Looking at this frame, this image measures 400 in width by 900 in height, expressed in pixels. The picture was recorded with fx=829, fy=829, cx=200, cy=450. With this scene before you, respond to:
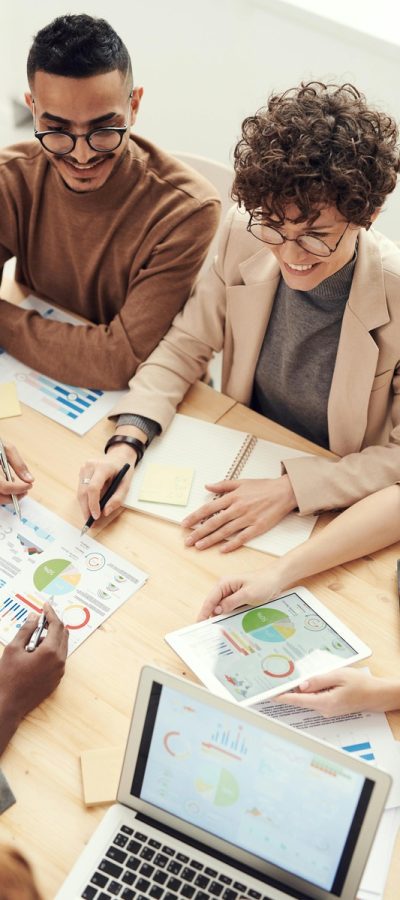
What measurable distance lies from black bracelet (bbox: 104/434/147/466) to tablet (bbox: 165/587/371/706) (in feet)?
1.28

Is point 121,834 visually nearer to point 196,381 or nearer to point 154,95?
point 196,381

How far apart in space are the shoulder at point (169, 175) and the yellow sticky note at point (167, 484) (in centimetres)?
56

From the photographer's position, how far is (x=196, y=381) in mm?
1735

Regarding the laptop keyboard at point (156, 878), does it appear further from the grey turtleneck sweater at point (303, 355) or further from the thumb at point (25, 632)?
the grey turtleneck sweater at point (303, 355)

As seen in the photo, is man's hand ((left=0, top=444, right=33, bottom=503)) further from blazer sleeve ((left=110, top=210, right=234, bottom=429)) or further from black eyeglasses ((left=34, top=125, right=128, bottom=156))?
black eyeglasses ((left=34, top=125, right=128, bottom=156))

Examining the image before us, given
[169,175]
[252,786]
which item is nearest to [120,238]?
[169,175]

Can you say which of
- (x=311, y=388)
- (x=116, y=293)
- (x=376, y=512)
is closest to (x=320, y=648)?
(x=376, y=512)

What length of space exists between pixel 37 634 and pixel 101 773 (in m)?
0.23

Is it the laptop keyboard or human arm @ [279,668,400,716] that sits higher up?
human arm @ [279,668,400,716]

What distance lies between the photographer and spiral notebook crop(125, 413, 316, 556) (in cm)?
147

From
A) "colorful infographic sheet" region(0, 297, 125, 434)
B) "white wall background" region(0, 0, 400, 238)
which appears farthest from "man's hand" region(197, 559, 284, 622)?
"white wall background" region(0, 0, 400, 238)

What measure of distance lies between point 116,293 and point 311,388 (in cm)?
50

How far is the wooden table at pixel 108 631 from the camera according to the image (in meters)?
1.08

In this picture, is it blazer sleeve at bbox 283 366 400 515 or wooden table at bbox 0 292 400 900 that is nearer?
wooden table at bbox 0 292 400 900
